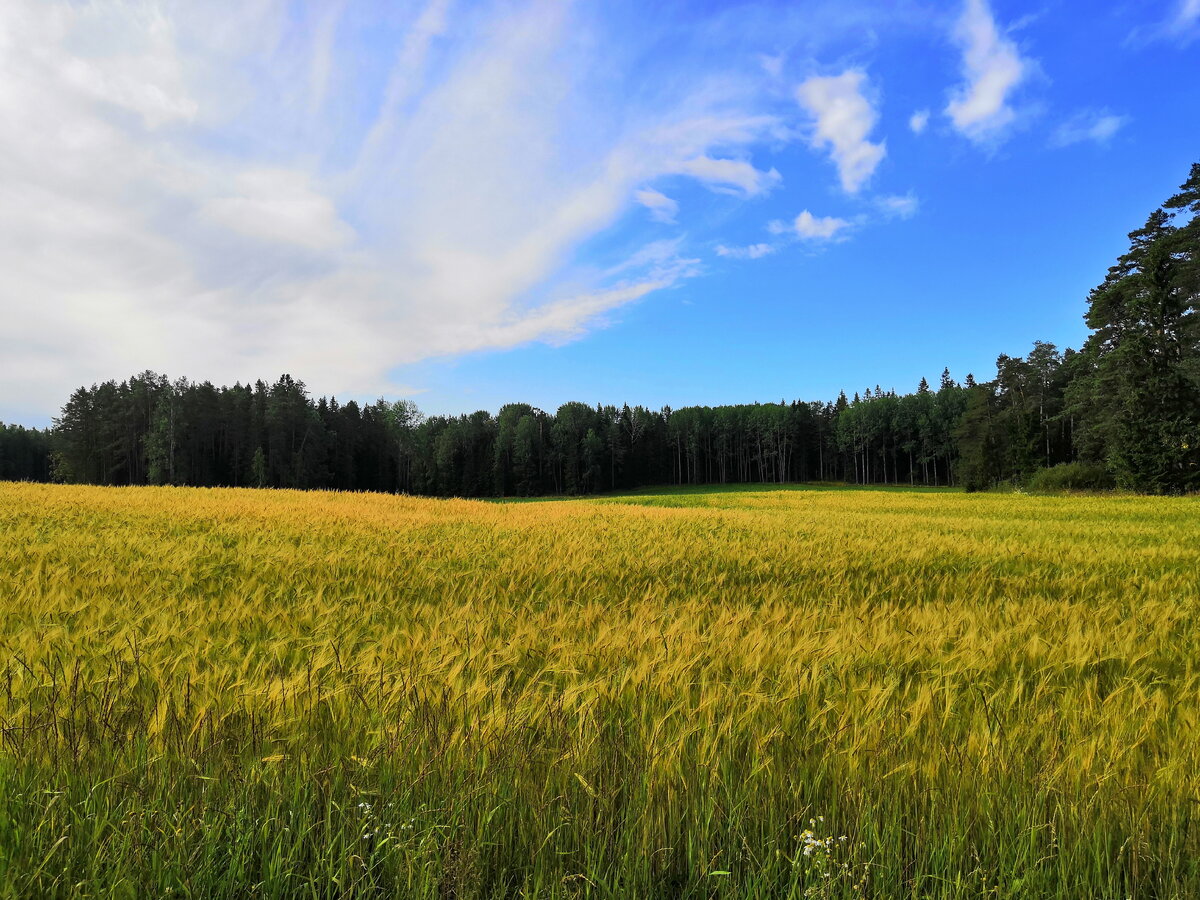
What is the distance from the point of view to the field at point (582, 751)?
1.49m

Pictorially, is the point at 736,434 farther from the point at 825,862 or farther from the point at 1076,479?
the point at 825,862

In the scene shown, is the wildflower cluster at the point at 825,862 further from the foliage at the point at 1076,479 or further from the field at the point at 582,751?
the foliage at the point at 1076,479

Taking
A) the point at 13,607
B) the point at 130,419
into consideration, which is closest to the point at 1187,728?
the point at 13,607

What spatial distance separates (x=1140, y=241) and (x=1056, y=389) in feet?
115

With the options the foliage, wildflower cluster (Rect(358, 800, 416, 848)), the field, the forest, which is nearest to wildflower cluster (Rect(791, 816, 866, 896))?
the field

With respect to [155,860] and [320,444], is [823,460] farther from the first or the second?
[155,860]

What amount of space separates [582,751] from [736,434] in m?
117

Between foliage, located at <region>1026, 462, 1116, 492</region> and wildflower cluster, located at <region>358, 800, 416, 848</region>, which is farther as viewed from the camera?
foliage, located at <region>1026, 462, 1116, 492</region>

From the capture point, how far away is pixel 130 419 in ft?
256

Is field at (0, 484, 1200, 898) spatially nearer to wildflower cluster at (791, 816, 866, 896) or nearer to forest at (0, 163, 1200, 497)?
wildflower cluster at (791, 816, 866, 896)

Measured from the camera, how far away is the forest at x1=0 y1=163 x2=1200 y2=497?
113ft

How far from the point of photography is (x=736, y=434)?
11444 centimetres

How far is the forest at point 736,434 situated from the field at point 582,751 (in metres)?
42.2

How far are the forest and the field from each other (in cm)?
4216
